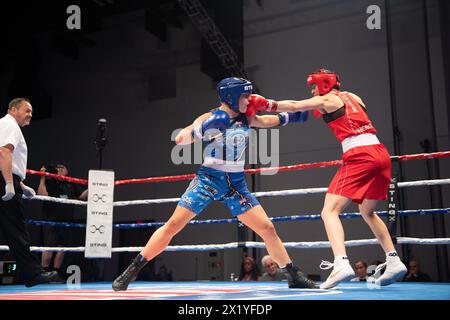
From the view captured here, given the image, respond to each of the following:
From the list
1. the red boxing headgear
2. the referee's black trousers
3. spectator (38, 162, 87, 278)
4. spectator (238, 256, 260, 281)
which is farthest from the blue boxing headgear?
spectator (238, 256, 260, 281)

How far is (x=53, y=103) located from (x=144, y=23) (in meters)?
2.97

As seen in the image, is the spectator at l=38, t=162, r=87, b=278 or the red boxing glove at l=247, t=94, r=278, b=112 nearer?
the red boxing glove at l=247, t=94, r=278, b=112

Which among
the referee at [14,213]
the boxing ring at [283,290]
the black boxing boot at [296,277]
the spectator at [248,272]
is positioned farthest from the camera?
the spectator at [248,272]

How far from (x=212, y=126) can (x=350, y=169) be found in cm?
86

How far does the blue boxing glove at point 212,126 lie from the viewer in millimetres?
2590

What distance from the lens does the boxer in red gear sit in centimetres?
271

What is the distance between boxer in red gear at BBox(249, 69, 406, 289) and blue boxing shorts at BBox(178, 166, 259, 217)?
428 mm

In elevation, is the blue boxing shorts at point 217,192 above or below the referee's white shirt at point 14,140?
below

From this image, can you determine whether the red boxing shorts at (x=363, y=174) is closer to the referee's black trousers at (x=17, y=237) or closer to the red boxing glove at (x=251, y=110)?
the red boxing glove at (x=251, y=110)

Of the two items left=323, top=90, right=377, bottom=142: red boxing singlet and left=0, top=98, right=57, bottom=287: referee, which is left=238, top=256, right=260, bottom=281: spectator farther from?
left=323, top=90, right=377, bottom=142: red boxing singlet

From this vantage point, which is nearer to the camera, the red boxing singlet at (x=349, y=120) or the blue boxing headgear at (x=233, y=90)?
the blue boxing headgear at (x=233, y=90)

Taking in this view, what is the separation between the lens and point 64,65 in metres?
11.3

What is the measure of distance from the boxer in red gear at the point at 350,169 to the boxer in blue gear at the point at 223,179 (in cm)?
12

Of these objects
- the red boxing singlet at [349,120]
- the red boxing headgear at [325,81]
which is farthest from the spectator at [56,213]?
the red boxing singlet at [349,120]
